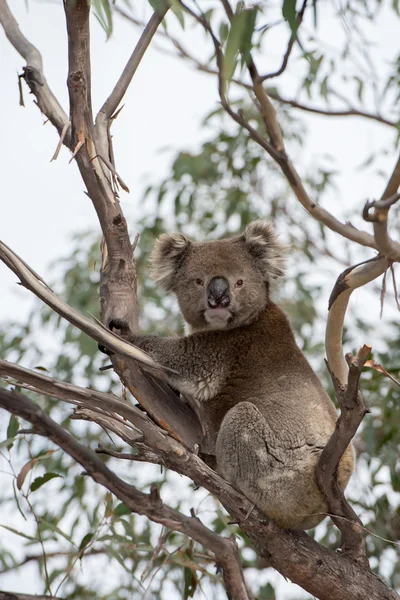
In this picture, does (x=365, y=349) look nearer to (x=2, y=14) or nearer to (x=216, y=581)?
(x=2, y=14)

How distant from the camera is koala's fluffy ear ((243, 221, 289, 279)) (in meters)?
3.01

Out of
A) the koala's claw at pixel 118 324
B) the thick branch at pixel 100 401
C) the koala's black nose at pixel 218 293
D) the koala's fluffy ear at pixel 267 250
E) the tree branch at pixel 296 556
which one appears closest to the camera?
the thick branch at pixel 100 401

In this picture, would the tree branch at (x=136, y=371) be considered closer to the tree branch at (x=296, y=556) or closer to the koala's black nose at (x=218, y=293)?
the tree branch at (x=296, y=556)

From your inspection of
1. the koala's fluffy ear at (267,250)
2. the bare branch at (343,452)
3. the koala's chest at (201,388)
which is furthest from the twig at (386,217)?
the koala's fluffy ear at (267,250)

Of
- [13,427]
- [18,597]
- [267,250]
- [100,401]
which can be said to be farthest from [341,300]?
[13,427]

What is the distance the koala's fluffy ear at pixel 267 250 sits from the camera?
3008mm

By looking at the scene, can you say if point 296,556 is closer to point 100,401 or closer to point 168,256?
point 100,401

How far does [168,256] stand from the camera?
9.89 ft

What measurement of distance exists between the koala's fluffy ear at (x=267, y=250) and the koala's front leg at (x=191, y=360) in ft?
1.44

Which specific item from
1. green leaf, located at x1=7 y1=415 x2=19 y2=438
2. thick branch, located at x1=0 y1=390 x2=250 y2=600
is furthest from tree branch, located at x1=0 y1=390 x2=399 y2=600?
green leaf, located at x1=7 y1=415 x2=19 y2=438

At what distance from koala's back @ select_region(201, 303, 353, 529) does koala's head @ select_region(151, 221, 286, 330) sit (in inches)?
4.0

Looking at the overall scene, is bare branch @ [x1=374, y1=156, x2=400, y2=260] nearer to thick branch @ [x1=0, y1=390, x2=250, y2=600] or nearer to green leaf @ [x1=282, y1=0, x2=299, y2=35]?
green leaf @ [x1=282, y1=0, x2=299, y2=35]

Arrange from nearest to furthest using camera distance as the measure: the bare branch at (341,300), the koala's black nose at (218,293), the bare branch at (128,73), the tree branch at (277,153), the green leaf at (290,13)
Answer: the tree branch at (277,153), the green leaf at (290,13), the bare branch at (341,300), the bare branch at (128,73), the koala's black nose at (218,293)

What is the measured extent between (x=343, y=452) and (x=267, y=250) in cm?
117
